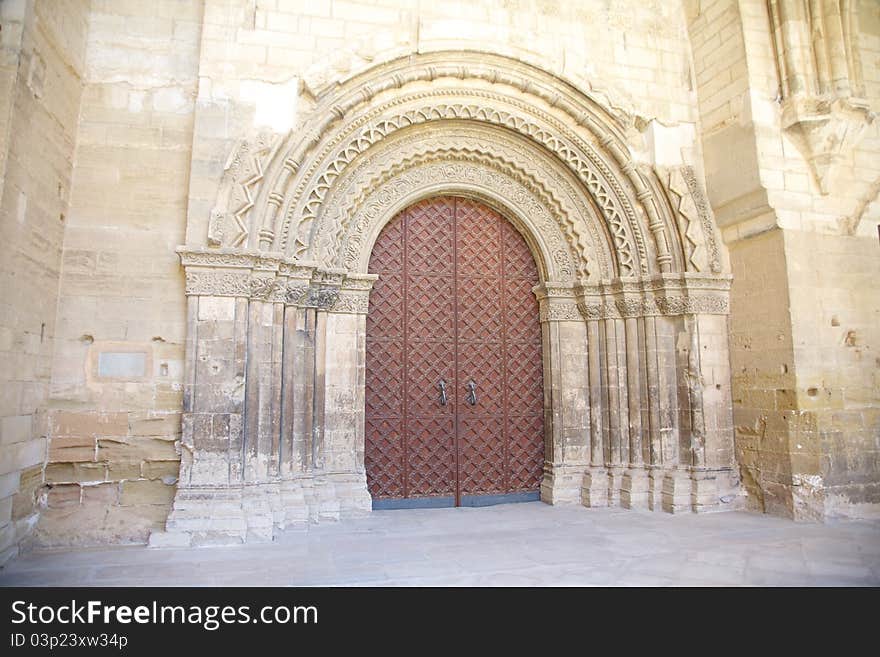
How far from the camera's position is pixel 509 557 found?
3965mm

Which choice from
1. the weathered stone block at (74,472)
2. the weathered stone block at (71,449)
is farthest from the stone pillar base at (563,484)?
the weathered stone block at (71,449)

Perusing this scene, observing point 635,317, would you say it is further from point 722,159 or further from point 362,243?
point 362,243

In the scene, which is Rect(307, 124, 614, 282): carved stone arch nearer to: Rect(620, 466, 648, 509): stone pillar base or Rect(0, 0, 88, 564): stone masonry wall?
Rect(620, 466, 648, 509): stone pillar base

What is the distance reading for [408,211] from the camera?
6039mm

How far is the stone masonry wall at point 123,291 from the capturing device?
14.7ft

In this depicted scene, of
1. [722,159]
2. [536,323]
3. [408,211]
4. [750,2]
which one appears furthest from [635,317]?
[750,2]

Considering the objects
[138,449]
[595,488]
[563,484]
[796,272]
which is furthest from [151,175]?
[796,272]

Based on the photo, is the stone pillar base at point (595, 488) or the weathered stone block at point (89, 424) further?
the stone pillar base at point (595, 488)

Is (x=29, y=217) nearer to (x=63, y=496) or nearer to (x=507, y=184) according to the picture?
(x=63, y=496)

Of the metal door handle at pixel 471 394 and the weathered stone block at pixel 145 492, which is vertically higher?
the metal door handle at pixel 471 394

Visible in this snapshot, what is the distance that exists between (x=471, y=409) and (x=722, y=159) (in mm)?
3701

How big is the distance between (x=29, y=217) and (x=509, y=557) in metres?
4.30

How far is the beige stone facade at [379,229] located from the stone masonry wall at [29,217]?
0.02 meters

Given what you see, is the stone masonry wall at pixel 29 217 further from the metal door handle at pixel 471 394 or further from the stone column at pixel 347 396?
the metal door handle at pixel 471 394
